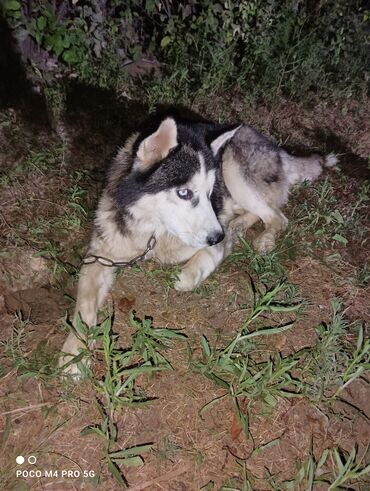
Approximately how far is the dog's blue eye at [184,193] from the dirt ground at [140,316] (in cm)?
73

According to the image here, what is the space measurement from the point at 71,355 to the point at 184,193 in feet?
4.47

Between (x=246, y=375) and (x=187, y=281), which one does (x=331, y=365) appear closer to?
(x=246, y=375)

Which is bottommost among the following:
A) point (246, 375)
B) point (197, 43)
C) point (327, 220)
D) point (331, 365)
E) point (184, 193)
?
point (246, 375)

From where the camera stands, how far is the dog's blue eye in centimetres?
305

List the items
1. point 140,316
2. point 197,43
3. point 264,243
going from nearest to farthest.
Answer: point 140,316 → point 264,243 → point 197,43

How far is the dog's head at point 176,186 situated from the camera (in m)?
2.99

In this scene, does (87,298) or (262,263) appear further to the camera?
(262,263)

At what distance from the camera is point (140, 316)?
3.22 metres

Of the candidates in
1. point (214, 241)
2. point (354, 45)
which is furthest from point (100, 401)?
point (354, 45)

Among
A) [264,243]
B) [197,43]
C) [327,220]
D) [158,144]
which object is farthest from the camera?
[197,43]

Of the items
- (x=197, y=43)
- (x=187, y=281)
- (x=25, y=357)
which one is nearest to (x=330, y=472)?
(x=187, y=281)

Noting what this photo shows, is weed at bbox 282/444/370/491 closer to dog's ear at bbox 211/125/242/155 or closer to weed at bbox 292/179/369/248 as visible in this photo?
weed at bbox 292/179/369/248

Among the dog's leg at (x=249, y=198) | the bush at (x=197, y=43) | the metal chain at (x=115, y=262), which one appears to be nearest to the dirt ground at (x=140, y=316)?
the metal chain at (x=115, y=262)

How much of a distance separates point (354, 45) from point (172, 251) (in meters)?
5.28
